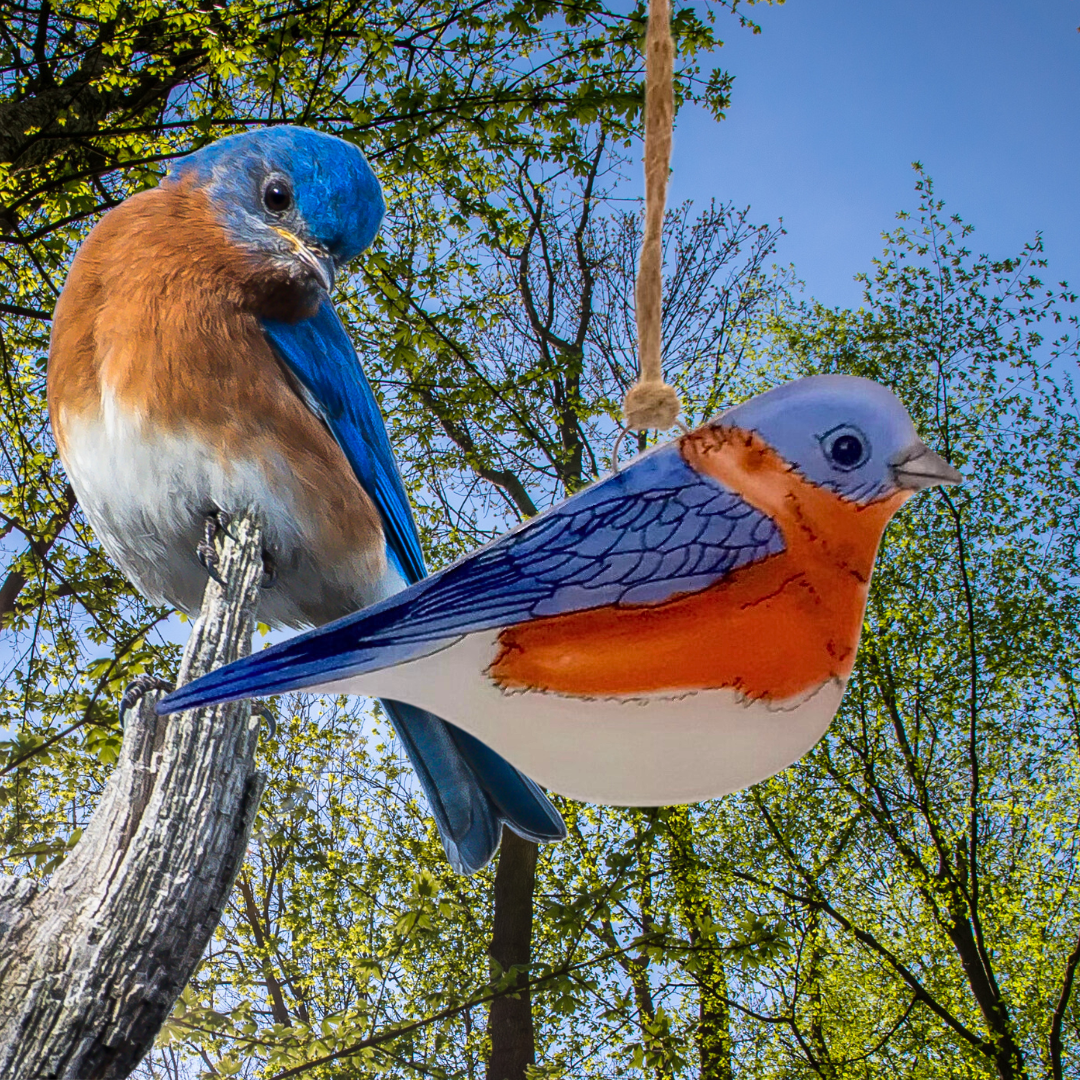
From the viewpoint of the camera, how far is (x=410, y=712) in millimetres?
1150

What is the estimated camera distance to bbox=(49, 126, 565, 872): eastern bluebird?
1.13m

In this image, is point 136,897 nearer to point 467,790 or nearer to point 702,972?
point 467,790

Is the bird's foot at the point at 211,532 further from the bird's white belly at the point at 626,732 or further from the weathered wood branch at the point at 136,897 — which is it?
the bird's white belly at the point at 626,732

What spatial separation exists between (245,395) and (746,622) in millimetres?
678

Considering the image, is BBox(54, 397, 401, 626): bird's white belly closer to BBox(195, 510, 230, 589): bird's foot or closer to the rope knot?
BBox(195, 510, 230, 589): bird's foot

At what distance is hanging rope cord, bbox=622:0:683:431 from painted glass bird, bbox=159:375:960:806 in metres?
0.13

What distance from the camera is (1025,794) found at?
5578 mm

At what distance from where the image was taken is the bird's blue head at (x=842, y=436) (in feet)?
2.70

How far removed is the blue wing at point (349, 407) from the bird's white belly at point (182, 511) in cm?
7

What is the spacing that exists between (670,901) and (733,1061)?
1.67m

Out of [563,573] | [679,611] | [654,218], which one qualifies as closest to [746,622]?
[679,611]

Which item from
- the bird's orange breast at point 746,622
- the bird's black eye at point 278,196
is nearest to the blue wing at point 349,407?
the bird's black eye at point 278,196

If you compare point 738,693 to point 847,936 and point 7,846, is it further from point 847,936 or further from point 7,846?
point 847,936

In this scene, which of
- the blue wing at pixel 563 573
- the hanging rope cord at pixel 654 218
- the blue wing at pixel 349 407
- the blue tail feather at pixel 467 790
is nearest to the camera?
the blue wing at pixel 563 573
